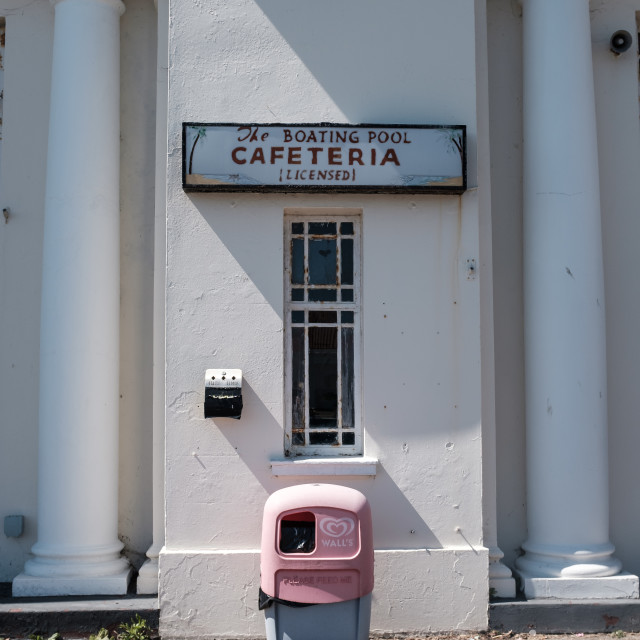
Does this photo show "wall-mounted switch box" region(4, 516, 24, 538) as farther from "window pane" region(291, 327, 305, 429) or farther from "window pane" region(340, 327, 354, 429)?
"window pane" region(340, 327, 354, 429)

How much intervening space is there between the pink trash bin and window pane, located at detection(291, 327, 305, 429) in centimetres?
118

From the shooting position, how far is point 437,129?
6684mm

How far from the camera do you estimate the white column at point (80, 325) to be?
22.2ft

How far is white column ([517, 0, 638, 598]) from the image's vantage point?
268 inches

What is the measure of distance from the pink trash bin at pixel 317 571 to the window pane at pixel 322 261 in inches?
72.8

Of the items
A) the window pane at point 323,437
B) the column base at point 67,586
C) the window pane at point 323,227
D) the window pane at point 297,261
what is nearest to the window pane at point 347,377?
the window pane at point 323,437

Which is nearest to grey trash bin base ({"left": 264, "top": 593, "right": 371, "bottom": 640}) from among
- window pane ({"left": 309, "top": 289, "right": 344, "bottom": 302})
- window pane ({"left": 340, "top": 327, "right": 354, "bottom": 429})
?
window pane ({"left": 340, "top": 327, "right": 354, "bottom": 429})

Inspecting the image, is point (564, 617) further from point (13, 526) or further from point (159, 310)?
point (13, 526)

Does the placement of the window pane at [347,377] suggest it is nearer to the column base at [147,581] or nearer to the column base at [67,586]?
the column base at [147,581]

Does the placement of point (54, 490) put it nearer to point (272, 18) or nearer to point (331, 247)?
point (331, 247)

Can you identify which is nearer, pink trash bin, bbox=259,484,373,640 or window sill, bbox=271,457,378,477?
pink trash bin, bbox=259,484,373,640

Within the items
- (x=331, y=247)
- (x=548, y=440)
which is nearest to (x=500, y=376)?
(x=548, y=440)

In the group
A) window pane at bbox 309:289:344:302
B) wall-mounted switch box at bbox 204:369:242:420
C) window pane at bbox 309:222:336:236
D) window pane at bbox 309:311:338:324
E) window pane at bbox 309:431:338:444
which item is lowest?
window pane at bbox 309:431:338:444

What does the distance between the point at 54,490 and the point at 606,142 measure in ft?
17.2
